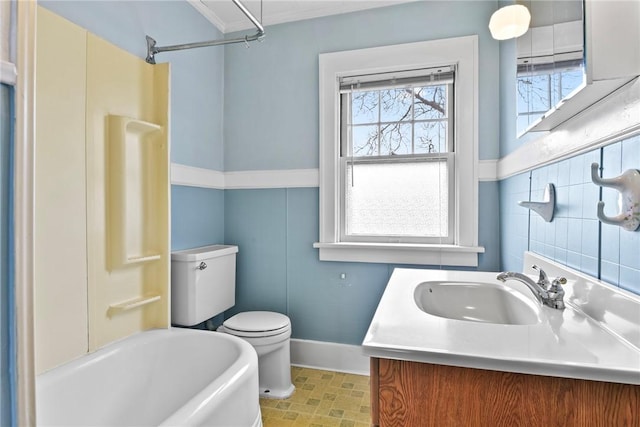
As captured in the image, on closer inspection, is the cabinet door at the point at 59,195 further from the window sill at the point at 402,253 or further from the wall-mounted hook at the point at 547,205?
the wall-mounted hook at the point at 547,205

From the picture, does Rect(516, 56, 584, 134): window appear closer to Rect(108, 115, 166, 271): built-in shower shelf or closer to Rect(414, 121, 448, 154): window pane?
Rect(414, 121, 448, 154): window pane

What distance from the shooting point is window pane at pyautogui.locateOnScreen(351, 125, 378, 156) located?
7.63ft

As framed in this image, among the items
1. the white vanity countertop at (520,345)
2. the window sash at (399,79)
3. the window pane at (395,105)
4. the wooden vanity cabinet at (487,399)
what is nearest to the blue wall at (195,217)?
the window sash at (399,79)

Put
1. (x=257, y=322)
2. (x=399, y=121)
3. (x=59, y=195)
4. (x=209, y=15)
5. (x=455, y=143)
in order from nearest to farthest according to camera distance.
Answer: (x=59, y=195), (x=257, y=322), (x=455, y=143), (x=399, y=121), (x=209, y=15)

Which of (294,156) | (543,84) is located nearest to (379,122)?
(294,156)

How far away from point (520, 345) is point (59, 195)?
5.09ft

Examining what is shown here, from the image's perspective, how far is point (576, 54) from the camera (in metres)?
0.84

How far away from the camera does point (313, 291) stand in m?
2.38

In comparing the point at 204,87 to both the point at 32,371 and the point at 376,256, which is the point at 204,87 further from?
the point at 32,371

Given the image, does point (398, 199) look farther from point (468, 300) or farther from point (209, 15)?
point (209, 15)

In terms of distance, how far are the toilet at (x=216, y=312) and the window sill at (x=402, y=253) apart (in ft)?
1.77

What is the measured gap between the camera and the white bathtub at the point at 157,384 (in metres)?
1.11

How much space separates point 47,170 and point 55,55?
0.43 m

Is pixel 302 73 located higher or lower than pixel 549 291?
higher
